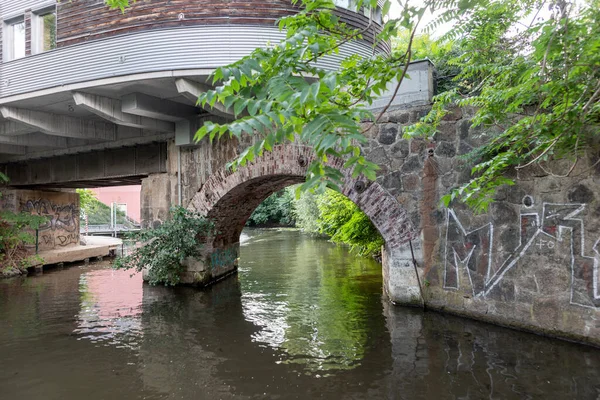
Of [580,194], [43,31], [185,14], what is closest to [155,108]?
[185,14]

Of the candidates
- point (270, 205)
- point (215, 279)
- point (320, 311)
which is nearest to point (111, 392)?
point (320, 311)

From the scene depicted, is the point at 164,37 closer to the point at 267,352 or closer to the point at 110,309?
the point at 110,309

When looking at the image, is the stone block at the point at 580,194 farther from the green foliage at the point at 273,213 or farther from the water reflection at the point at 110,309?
the green foliage at the point at 273,213

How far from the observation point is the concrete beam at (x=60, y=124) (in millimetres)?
9089

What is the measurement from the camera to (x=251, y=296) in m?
8.99

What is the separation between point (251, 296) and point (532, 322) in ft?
17.6

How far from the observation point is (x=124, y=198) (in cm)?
3609

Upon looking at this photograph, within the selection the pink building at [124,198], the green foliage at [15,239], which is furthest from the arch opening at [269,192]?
the pink building at [124,198]

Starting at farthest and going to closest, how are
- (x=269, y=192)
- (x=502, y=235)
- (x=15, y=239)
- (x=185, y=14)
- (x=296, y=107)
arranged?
(x=15, y=239) → (x=269, y=192) → (x=185, y=14) → (x=502, y=235) → (x=296, y=107)

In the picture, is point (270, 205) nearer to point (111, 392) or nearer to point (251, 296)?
point (251, 296)

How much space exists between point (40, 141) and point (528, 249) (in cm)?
1172

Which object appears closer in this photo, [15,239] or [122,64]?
[122,64]

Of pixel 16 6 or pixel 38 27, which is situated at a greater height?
pixel 16 6

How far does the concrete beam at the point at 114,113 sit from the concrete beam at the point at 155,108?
0.29 meters
